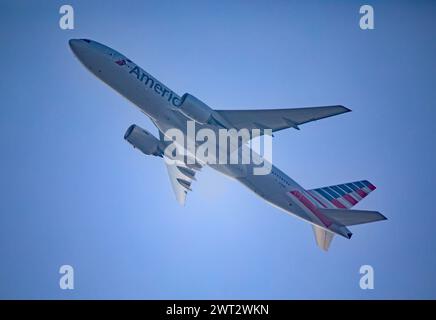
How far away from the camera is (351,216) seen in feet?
77.6

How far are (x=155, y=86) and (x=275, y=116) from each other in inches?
185

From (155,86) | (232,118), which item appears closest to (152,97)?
(155,86)

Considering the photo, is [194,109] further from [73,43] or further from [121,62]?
[73,43]

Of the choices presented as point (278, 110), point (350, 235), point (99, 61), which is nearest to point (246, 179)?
point (278, 110)

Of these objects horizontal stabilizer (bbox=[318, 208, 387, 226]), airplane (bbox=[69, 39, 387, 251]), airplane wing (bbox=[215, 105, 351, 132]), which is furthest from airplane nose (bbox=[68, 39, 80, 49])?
horizontal stabilizer (bbox=[318, 208, 387, 226])

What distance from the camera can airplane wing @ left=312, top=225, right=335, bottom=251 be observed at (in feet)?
87.1

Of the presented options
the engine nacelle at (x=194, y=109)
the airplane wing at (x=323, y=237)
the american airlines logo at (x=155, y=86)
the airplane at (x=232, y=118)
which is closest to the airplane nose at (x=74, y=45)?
the airplane at (x=232, y=118)

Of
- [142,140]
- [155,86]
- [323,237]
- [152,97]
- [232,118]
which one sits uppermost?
[155,86]

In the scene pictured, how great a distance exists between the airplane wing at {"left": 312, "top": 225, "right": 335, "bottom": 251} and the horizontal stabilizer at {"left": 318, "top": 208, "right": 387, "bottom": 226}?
80.8 inches

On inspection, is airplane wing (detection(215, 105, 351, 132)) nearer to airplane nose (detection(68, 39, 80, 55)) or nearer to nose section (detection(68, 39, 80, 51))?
airplane nose (detection(68, 39, 80, 55))

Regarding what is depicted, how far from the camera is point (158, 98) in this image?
24016mm

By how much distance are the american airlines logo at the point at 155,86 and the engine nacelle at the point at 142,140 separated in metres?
3.29

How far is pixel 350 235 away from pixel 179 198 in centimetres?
991

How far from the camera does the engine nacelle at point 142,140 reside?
2697 cm
